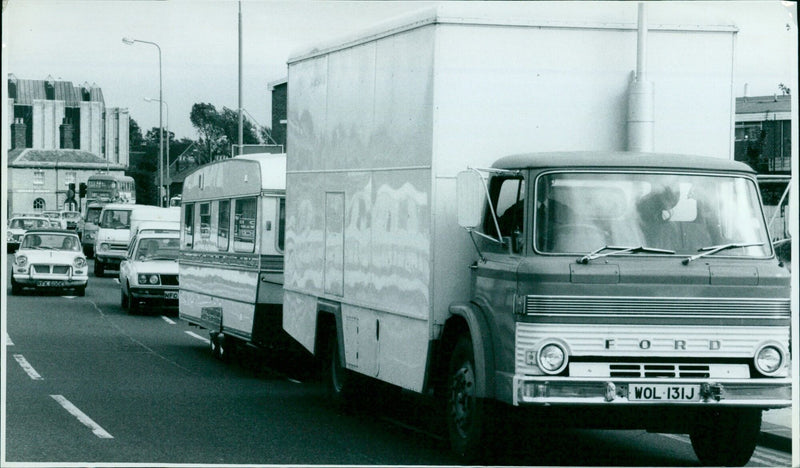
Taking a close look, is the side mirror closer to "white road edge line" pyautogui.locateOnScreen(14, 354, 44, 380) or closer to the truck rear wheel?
the truck rear wheel

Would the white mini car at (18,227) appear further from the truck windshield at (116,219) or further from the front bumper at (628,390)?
the front bumper at (628,390)


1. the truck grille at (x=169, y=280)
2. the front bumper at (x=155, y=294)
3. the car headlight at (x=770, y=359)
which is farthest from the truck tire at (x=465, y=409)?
the truck grille at (x=169, y=280)

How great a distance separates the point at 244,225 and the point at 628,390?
933 centimetres

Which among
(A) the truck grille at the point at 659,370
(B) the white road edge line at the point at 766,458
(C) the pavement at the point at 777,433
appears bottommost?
(B) the white road edge line at the point at 766,458

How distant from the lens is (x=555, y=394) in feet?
28.6

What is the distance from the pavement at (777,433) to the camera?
10.8 metres

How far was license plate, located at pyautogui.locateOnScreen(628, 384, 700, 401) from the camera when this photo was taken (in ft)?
28.9

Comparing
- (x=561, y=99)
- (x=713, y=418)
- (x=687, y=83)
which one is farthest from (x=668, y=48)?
(x=713, y=418)

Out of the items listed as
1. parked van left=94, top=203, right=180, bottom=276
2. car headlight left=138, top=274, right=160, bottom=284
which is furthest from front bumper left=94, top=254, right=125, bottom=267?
car headlight left=138, top=274, right=160, bottom=284

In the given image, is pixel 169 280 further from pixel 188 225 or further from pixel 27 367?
pixel 27 367

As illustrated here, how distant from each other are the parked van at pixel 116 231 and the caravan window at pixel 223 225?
2551 cm

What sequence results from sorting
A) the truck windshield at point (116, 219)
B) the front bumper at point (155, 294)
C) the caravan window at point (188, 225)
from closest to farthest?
the caravan window at point (188, 225) < the front bumper at point (155, 294) < the truck windshield at point (116, 219)

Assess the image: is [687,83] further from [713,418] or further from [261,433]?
[261,433]

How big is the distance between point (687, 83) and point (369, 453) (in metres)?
3.81
